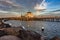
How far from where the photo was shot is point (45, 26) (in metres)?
1.96

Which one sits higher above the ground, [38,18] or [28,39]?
[38,18]

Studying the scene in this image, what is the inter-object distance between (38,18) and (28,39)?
0.49 meters

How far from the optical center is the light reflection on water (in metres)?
1.91

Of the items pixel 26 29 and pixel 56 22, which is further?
pixel 26 29

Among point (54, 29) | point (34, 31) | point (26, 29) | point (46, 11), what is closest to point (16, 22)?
point (26, 29)

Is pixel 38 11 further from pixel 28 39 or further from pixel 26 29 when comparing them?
pixel 28 39

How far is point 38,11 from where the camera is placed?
6.72ft

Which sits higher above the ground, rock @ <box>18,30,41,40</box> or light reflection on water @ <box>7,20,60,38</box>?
light reflection on water @ <box>7,20,60,38</box>

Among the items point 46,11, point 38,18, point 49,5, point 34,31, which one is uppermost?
point 49,5

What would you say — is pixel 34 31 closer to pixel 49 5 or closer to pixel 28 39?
pixel 28 39

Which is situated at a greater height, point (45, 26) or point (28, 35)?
point (45, 26)

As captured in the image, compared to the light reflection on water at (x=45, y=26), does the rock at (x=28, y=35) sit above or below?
below

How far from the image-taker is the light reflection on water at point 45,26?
191 cm

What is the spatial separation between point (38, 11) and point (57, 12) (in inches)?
15.6
